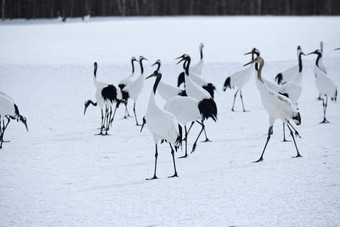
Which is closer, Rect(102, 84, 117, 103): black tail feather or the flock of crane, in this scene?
the flock of crane

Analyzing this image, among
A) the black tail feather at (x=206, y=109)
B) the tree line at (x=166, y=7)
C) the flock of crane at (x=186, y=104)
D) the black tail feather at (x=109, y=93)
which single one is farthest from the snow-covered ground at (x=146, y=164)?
the tree line at (x=166, y=7)

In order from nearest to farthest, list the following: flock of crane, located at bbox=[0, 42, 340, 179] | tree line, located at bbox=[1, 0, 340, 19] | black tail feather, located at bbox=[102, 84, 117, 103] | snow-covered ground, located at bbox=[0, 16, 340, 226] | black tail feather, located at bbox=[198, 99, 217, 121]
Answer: snow-covered ground, located at bbox=[0, 16, 340, 226] → flock of crane, located at bbox=[0, 42, 340, 179] → black tail feather, located at bbox=[198, 99, 217, 121] → black tail feather, located at bbox=[102, 84, 117, 103] → tree line, located at bbox=[1, 0, 340, 19]

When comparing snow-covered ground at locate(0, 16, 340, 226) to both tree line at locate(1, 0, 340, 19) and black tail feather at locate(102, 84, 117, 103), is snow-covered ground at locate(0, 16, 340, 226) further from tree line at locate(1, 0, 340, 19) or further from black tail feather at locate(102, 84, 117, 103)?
tree line at locate(1, 0, 340, 19)

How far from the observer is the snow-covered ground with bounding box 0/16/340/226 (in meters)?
4.80

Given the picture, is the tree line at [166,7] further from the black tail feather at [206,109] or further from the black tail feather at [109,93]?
the black tail feather at [206,109]

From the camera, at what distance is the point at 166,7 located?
94.1ft

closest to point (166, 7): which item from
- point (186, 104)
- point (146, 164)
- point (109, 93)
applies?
point (109, 93)

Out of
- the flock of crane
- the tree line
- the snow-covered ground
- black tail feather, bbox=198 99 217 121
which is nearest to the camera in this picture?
the snow-covered ground

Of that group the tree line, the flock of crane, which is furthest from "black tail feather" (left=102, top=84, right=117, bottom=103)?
the tree line

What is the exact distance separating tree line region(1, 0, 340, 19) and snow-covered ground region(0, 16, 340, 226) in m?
12.0

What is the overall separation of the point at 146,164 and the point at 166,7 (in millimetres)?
22734

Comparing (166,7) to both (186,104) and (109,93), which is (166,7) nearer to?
(109,93)

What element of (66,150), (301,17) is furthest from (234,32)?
(66,150)

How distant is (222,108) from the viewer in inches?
458
